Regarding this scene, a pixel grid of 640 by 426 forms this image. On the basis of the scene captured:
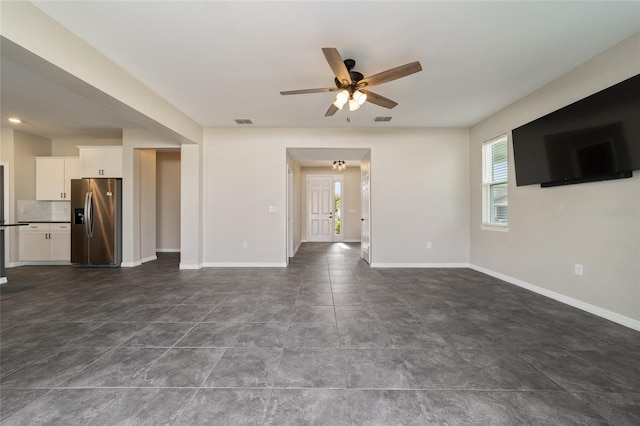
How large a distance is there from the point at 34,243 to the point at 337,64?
Answer: 6.89 m

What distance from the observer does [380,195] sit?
499 centimetres

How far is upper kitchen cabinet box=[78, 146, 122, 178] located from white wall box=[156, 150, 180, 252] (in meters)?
1.86

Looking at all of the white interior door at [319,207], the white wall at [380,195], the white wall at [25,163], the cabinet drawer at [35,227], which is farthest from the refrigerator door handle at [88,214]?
the white interior door at [319,207]

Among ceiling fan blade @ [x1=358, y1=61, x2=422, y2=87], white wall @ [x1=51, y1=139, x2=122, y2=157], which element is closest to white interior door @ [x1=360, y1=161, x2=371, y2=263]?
ceiling fan blade @ [x1=358, y1=61, x2=422, y2=87]

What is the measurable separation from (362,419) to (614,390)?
1605 mm

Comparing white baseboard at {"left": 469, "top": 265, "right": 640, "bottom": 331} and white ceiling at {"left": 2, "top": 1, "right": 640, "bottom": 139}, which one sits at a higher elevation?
white ceiling at {"left": 2, "top": 1, "right": 640, "bottom": 139}

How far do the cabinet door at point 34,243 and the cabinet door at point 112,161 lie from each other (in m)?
1.73

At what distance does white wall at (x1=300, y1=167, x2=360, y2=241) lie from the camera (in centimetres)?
902

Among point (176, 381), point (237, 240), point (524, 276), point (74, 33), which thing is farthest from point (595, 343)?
point (74, 33)

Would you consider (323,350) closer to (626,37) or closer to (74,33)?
(74,33)

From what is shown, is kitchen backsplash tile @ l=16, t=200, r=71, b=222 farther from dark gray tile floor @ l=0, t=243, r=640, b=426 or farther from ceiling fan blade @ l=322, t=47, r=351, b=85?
ceiling fan blade @ l=322, t=47, r=351, b=85

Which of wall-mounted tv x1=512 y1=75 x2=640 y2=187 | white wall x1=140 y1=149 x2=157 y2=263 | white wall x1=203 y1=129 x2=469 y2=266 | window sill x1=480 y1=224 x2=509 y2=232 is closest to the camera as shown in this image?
wall-mounted tv x1=512 y1=75 x2=640 y2=187

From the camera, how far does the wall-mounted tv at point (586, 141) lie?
2.30m

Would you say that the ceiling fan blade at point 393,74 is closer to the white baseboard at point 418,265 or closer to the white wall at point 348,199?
the white baseboard at point 418,265
